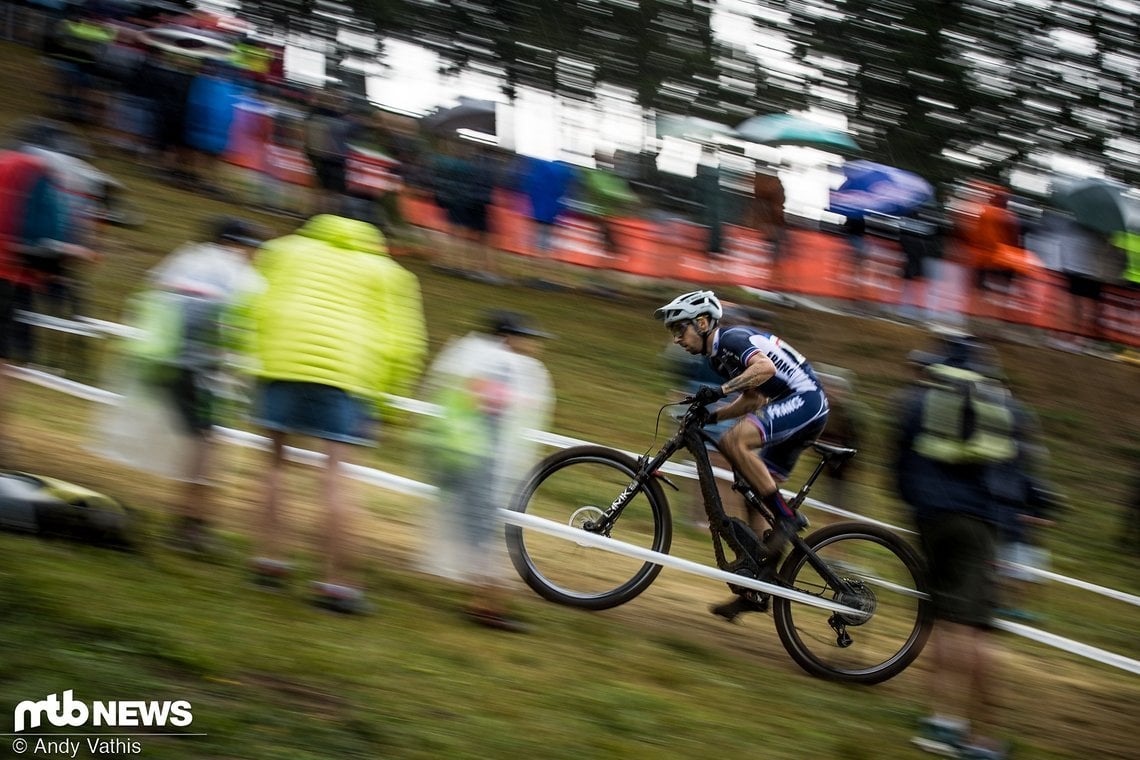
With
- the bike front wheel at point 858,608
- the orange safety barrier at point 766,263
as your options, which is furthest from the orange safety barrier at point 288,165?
the bike front wheel at point 858,608

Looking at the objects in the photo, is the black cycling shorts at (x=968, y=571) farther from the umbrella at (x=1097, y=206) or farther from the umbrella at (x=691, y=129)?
the umbrella at (x=691, y=129)

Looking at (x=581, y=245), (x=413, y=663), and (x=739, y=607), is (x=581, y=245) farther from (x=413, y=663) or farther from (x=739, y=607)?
(x=413, y=663)

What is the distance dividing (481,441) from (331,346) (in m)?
0.89

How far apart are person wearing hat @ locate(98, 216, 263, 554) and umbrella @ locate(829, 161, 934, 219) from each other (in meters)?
12.0

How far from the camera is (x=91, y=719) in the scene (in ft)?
16.9

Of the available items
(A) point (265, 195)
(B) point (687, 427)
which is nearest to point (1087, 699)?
(B) point (687, 427)

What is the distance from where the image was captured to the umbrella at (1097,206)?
18062 mm

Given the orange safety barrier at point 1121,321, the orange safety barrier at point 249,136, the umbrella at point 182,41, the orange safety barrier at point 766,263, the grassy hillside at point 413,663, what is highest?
the umbrella at point 182,41

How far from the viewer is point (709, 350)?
302 inches

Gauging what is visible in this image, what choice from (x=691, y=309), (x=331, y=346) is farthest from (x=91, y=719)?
(x=691, y=309)

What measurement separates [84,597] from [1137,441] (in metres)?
13.6

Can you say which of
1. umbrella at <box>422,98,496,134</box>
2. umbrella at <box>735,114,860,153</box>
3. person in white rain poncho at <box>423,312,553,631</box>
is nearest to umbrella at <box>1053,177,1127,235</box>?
umbrella at <box>735,114,860,153</box>

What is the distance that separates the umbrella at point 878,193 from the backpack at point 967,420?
1173 cm

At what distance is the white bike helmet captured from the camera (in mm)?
7551
